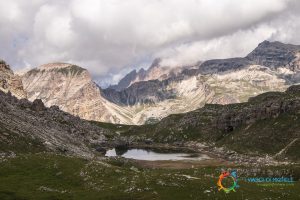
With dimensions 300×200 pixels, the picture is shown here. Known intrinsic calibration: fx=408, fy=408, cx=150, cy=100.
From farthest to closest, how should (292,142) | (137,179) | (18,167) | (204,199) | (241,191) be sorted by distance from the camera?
1. (292,142)
2. (18,167)
3. (137,179)
4. (241,191)
5. (204,199)

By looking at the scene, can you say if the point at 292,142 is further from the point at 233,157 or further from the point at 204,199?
the point at 204,199

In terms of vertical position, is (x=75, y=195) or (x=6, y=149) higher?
(x=6, y=149)

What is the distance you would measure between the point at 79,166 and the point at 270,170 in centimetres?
5150

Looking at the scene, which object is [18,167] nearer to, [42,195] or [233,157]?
[42,195]

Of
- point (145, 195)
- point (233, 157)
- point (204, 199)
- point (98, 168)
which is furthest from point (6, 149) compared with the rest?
point (233, 157)

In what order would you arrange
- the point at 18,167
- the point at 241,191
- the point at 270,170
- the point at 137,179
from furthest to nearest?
1. the point at 270,170
2. the point at 18,167
3. the point at 137,179
4. the point at 241,191

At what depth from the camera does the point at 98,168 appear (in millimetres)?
79125

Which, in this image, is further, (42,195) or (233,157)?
(233,157)

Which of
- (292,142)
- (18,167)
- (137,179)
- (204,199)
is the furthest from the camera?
(292,142)

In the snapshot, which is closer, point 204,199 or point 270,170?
point 204,199

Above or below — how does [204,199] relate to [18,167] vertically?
below

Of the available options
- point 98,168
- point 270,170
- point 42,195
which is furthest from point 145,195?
point 270,170

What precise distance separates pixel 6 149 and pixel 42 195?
50796 millimetres

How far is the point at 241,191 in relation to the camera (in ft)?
211
